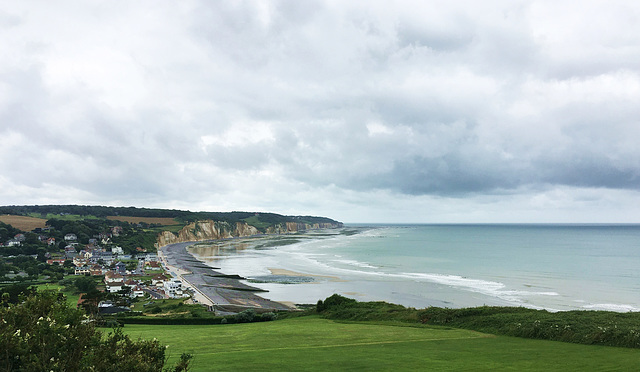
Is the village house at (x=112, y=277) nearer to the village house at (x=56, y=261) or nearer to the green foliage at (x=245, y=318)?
the village house at (x=56, y=261)

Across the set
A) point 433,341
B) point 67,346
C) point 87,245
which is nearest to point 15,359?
point 67,346

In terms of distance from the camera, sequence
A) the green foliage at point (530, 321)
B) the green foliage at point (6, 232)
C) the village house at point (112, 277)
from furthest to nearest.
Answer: the green foliage at point (6, 232)
the village house at point (112, 277)
the green foliage at point (530, 321)

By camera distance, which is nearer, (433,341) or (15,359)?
(15,359)

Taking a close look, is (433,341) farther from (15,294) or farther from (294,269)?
(294,269)

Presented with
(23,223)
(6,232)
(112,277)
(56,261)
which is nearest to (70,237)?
(6,232)

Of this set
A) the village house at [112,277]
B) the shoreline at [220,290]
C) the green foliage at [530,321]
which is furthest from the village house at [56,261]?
the green foliage at [530,321]

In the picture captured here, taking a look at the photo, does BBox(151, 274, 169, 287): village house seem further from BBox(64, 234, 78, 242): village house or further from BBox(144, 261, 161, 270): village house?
BBox(64, 234, 78, 242): village house

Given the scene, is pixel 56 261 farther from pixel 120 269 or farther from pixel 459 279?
pixel 459 279
